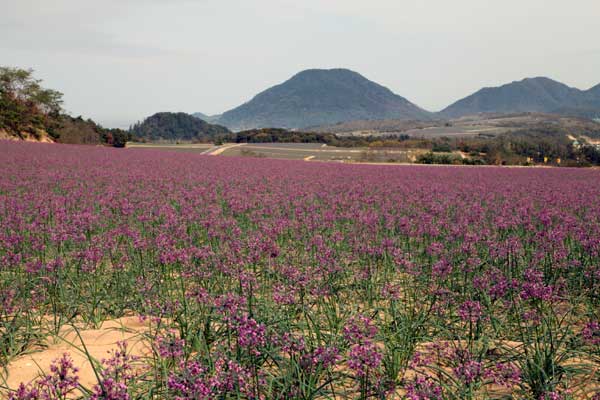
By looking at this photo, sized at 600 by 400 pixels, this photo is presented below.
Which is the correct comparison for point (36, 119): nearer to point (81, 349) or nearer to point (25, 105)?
point (25, 105)

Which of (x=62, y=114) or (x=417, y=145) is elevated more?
(x=62, y=114)

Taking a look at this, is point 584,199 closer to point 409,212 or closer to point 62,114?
point 409,212

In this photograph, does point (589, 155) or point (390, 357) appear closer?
point (390, 357)

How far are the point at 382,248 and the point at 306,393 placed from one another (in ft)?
9.74

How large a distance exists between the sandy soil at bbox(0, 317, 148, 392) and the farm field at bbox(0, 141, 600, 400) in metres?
0.02

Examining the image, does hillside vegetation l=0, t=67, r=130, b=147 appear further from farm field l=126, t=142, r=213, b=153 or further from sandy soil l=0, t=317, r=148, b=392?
sandy soil l=0, t=317, r=148, b=392

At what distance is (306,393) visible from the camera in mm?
2508

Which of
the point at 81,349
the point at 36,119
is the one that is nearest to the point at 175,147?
the point at 36,119

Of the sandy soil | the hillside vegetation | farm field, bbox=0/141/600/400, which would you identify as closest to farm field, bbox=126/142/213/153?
the hillside vegetation

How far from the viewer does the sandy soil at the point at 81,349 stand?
10.3 ft

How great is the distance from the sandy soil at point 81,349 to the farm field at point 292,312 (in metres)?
0.02

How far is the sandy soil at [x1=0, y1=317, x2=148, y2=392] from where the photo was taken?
3.14m

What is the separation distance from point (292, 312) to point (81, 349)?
1.97 metres

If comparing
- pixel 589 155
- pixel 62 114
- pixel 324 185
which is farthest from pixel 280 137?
pixel 324 185
